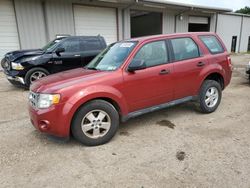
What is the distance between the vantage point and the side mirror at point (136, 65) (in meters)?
3.46

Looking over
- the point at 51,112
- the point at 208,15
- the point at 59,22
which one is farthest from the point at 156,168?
the point at 208,15

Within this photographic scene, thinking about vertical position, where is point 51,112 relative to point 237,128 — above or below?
above

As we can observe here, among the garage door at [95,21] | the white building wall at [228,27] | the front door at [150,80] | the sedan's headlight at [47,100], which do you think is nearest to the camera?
the sedan's headlight at [47,100]

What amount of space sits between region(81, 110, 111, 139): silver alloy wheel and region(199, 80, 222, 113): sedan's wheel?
2.25 m

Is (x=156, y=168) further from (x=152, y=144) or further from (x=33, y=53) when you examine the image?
(x=33, y=53)

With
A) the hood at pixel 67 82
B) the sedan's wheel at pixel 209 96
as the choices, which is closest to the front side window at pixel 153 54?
the hood at pixel 67 82

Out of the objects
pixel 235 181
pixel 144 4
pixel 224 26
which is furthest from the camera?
pixel 224 26

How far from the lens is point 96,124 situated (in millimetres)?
3330

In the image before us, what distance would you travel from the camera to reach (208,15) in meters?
20.5

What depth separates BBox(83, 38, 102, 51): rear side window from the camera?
8026 mm

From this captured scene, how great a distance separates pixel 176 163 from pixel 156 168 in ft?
1.01

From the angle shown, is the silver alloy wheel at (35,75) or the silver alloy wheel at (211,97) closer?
the silver alloy wheel at (211,97)

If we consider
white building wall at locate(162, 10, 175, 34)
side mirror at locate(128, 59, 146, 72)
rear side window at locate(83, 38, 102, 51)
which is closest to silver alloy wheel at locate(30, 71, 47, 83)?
rear side window at locate(83, 38, 102, 51)

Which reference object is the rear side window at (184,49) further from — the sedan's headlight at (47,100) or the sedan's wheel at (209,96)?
the sedan's headlight at (47,100)
